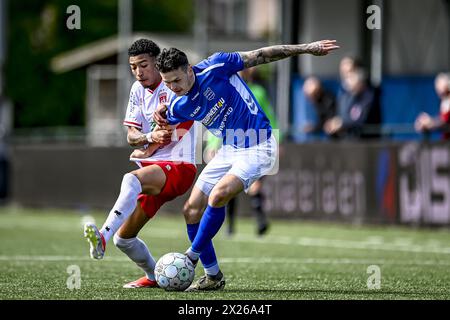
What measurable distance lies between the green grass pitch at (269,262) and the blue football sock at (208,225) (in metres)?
0.47

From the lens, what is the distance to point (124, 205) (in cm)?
895

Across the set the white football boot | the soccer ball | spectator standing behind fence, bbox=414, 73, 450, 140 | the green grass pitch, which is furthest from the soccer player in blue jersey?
spectator standing behind fence, bbox=414, 73, 450, 140

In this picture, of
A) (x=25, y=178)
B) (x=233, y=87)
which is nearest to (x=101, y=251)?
(x=233, y=87)

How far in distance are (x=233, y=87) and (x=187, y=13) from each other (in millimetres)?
41012

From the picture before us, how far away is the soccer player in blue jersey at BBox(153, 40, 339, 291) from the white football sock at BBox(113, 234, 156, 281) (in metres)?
0.50

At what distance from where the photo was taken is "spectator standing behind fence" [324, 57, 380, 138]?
16.5m

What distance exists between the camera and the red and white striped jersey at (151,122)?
930 centimetres

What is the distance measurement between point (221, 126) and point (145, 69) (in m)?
0.80

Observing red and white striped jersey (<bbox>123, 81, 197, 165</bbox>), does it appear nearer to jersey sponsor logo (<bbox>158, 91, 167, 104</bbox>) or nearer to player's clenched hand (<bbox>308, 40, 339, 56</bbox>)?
jersey sponsor logo (<bbox>158, 91, 167, 104</bbox>)

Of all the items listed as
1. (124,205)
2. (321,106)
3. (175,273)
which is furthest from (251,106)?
(321,106)

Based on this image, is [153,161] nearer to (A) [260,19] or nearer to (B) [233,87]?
(B) [233,87]

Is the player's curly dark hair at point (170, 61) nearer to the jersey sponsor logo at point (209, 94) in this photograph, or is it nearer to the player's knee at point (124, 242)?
the jersey sponsor logo at point (209, 94)

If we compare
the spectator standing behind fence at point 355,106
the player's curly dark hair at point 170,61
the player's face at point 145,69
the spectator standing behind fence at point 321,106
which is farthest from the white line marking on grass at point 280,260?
the spectator standing behind fence at point 321,106

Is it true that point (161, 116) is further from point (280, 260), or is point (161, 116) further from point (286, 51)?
point (280, 260)
